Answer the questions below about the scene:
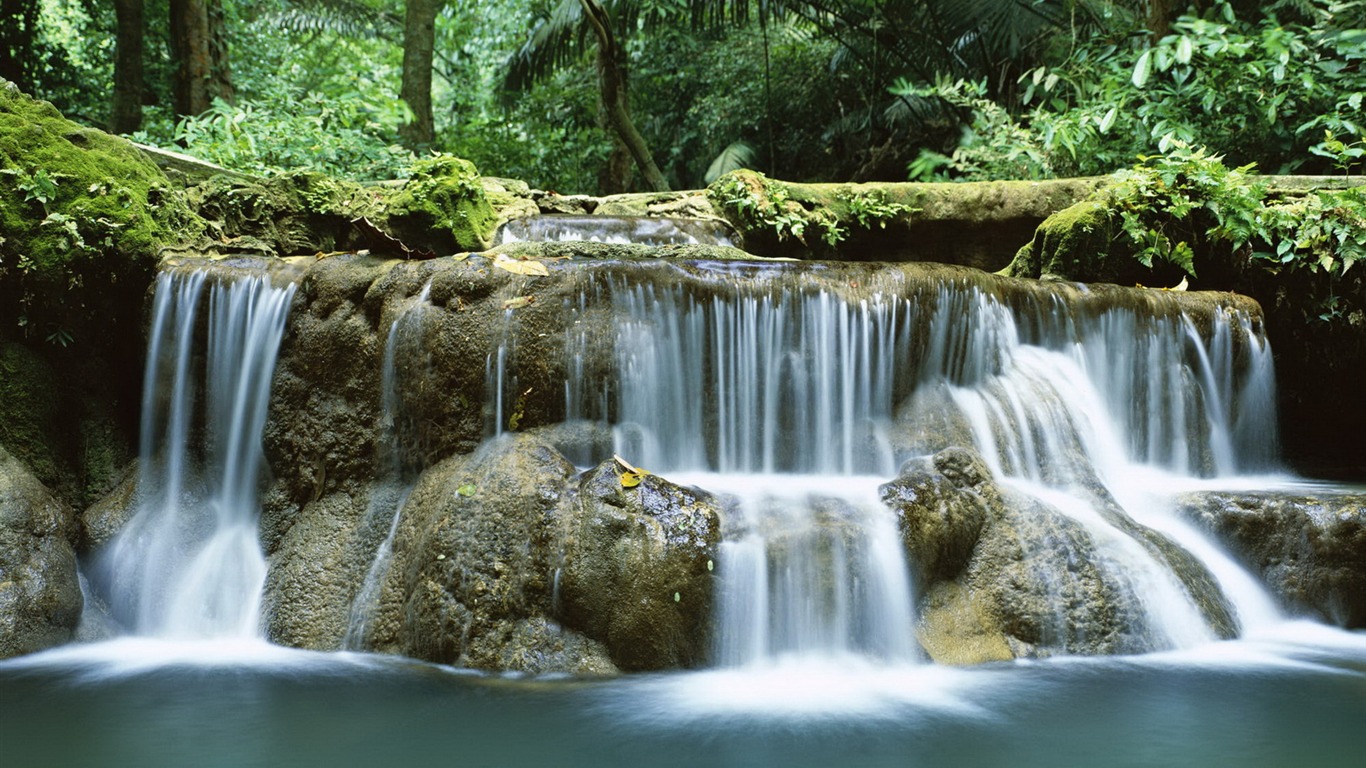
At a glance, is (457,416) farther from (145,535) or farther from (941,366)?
(941,366)

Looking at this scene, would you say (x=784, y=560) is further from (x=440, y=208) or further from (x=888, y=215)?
(x=888, y=215)

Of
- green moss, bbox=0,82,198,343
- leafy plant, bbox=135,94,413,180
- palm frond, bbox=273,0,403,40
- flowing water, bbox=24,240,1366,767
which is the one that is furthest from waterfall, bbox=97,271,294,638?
palm frond, bbox=273,0,403,40

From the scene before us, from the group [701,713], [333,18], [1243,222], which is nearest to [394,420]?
[701,713]

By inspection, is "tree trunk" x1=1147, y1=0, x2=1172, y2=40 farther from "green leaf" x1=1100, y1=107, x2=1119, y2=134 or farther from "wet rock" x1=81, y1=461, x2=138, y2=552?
"wet rock" x1=81, y1=461, x2=138, y2=552

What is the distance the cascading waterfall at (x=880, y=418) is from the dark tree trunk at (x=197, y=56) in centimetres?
741

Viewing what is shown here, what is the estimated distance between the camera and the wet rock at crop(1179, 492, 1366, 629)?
4.67 meters

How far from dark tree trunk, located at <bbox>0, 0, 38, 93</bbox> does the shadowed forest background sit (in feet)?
→ 0.07

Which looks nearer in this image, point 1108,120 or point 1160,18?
point 1108,120

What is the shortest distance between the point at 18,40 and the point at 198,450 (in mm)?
8165

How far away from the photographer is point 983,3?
12.5 meters

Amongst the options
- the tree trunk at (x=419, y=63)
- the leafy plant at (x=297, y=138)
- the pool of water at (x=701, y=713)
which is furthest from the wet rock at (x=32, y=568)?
the tree trunk at (x=419, y=63)

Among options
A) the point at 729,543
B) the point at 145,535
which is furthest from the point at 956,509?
the point at 145,535

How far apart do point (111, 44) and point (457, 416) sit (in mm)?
10820

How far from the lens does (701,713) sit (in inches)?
139
